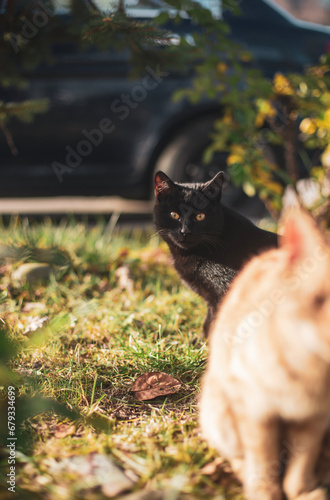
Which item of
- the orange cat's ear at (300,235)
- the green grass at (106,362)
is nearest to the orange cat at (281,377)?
the orange cat's ear at (300,235)

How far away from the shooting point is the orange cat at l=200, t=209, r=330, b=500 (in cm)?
102

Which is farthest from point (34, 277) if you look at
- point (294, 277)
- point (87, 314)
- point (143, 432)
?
point (294, 277)

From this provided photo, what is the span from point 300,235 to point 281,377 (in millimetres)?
361

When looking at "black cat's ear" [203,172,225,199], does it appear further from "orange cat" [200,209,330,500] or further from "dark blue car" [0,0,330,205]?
"dark blue car" [0,0,330,205]

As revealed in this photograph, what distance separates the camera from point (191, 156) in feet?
12.8

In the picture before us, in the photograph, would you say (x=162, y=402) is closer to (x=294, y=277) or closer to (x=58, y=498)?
(x=58, y=498)

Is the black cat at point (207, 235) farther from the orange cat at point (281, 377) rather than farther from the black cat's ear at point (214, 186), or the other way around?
the orange cat at point (281, 377)

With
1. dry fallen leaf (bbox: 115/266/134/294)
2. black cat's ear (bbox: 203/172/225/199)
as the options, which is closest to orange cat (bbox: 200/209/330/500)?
black cat's ear (bbox: 203/172/225/199)

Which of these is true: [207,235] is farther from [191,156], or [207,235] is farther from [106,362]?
[191,156]

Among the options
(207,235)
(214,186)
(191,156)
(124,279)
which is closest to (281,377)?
(207,235)

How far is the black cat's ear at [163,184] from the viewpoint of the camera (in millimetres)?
2099

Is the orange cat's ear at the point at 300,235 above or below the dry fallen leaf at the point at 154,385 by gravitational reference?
above

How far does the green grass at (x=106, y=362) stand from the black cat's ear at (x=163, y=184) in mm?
414

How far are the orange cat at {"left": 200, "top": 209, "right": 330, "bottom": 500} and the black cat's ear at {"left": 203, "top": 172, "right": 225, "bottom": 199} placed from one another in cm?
91
